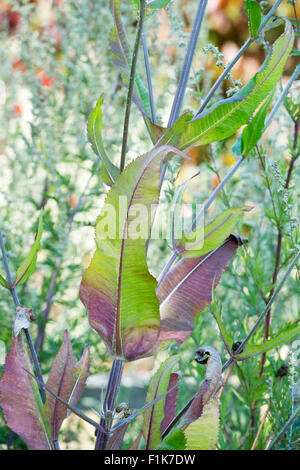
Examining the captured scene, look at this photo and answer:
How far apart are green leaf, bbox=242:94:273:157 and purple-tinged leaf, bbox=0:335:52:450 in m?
0.23

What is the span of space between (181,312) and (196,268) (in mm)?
39

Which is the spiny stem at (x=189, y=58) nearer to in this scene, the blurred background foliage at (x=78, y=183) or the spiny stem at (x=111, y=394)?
the spiny stem at (x=111, y=394)

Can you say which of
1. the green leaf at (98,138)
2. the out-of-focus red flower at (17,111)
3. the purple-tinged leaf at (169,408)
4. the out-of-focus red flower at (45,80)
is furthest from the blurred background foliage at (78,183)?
the green leaf at (98,138)

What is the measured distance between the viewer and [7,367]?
0.34m

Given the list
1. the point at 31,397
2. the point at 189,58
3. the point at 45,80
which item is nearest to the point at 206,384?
the point at 31,397

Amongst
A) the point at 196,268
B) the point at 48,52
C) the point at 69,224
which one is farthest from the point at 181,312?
the point at 48,52

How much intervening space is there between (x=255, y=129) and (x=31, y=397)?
0.88ft

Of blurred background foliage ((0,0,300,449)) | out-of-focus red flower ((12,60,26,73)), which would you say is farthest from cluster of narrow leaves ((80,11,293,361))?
out-of-focus red flower ((12,60,26,73))

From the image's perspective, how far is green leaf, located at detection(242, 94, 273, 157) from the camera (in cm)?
38

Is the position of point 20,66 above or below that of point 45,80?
A: above

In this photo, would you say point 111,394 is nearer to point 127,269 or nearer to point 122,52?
point 127,269

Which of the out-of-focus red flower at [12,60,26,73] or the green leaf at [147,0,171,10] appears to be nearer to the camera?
the green leaf at [147,0,171,10]

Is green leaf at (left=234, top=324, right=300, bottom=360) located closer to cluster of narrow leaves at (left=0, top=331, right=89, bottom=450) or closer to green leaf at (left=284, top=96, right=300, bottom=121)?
cluster of narrow leaves at (left=0, top=331, right=89, bottom=450)

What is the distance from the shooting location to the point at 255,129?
1.27ft
